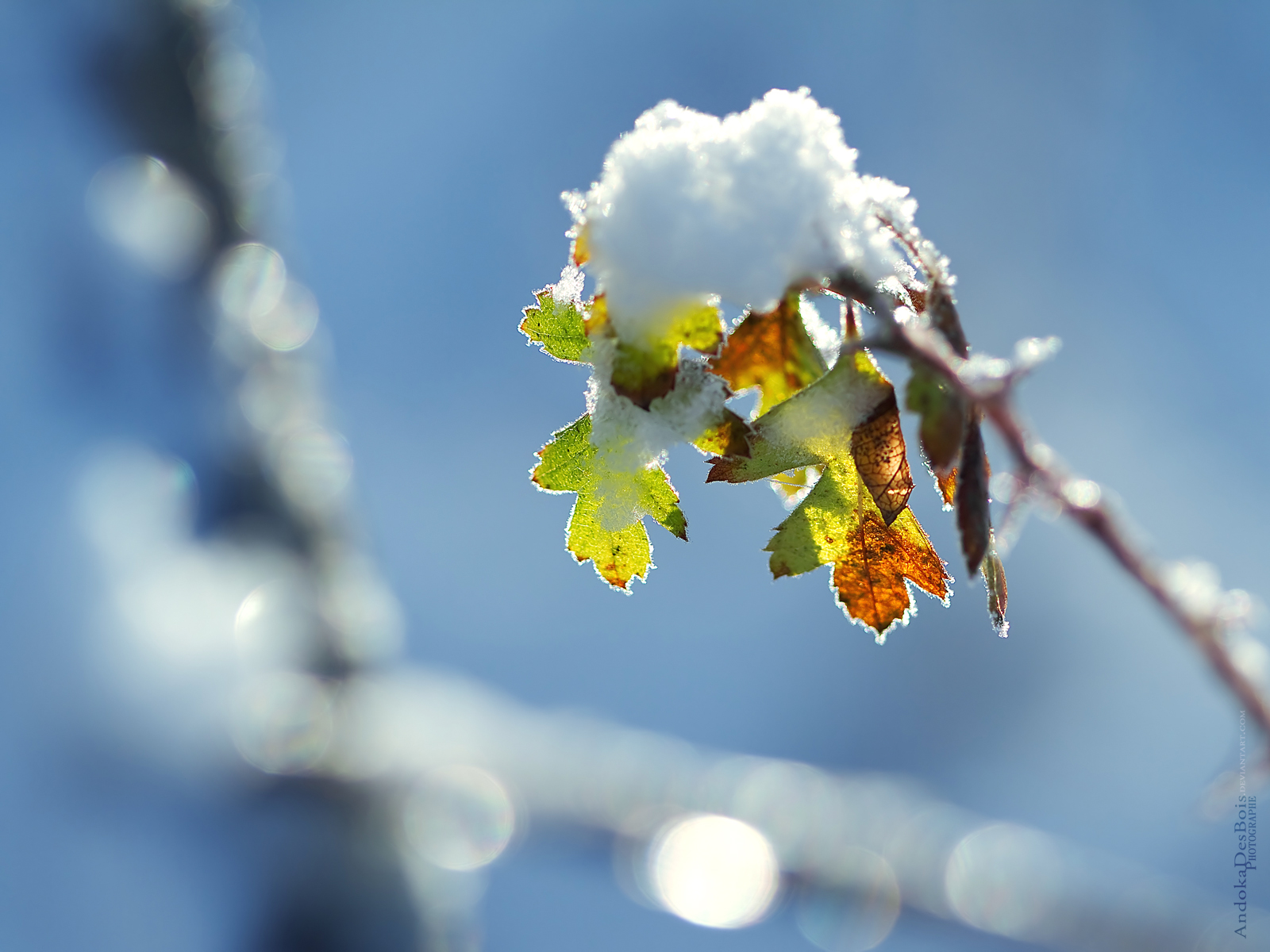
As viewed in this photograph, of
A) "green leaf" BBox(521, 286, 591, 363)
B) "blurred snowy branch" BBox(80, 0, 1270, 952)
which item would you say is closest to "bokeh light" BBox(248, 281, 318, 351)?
"blurred snowy branch" BBox(80, 0, 1270, 952)

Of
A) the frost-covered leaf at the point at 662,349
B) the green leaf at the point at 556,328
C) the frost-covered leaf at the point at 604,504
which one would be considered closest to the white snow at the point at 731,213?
the frost-covered leaf at the point at 662,349

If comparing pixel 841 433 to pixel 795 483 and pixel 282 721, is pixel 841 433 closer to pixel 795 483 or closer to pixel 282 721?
pixel 795 483

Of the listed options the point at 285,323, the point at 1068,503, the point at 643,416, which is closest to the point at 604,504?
the point at 643,416

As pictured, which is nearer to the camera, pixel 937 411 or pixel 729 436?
pixel 937 411

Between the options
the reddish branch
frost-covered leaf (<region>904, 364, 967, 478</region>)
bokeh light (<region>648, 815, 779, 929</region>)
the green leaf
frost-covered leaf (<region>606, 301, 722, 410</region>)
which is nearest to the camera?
the reddish branch

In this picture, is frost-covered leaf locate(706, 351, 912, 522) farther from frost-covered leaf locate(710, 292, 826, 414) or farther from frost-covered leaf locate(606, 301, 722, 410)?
frost-covered leaf locate(606, 301, 722, 410)
